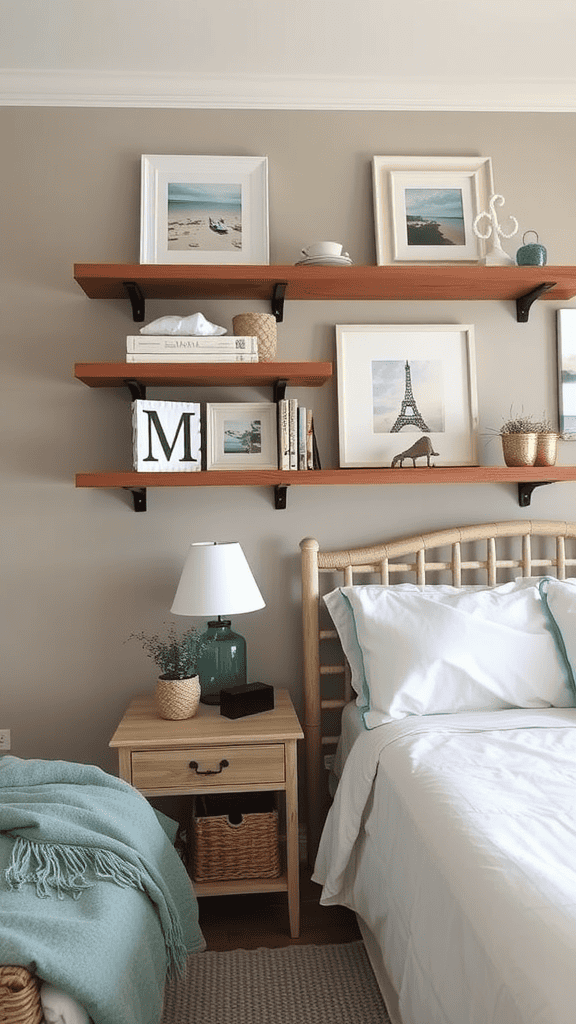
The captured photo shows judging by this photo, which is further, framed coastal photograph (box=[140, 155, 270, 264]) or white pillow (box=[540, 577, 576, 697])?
framed coastal photograph (box=[140, 155, 270, 264])

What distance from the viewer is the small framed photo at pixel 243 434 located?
2.54 meters

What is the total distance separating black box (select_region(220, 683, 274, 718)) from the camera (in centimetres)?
230

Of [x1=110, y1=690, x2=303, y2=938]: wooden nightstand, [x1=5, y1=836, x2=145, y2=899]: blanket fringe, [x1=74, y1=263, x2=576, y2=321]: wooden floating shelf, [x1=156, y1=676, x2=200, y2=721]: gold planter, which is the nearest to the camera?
[x1=5, y1=836, x2=145, y2=899]: blanket fringe

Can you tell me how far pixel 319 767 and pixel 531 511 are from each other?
112cm

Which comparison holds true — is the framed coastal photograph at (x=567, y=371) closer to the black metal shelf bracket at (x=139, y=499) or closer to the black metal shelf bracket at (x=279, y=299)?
the black metal shelf bracket at (x=279, y=299)

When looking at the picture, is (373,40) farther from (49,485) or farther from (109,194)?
(49,485)

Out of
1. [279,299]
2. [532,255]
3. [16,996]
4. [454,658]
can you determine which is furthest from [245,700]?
[532,255]

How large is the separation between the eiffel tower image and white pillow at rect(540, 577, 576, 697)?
2.15ft

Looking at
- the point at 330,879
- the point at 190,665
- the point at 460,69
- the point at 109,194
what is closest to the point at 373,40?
the point at 460,69

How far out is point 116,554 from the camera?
2605mm

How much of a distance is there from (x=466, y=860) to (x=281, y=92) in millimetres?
2370

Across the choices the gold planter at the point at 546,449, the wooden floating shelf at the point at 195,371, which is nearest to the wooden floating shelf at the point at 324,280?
the wooden floating shelf at the point at 195,371

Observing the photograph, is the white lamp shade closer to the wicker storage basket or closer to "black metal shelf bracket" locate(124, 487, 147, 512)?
"black metal shelf bracket" locate(124, 487, 147, 512)

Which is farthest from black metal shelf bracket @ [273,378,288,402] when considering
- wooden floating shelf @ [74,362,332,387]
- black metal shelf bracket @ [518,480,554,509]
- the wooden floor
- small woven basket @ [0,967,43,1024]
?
small woven basket @ [0,967,43,1024]
